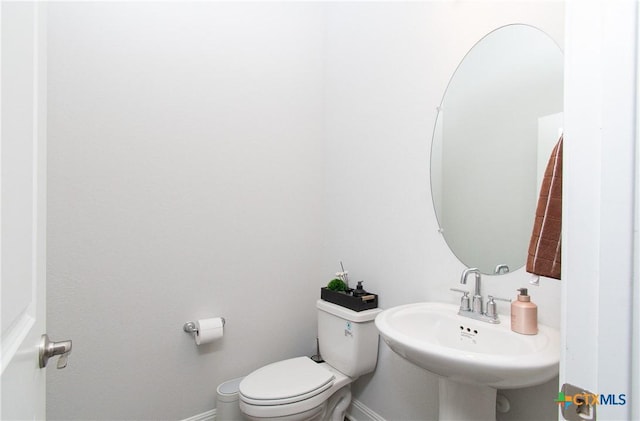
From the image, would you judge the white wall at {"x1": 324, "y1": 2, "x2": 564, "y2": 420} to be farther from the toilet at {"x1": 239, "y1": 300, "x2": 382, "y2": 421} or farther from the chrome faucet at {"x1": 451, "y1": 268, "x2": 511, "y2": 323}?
the toilet at {"x1": 239, "y1": 300, "x2": 382, "y2": 421}

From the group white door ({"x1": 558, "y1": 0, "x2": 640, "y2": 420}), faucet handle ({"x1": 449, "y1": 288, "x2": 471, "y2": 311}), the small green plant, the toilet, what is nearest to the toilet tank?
the toilet

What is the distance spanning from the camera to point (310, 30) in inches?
81.4

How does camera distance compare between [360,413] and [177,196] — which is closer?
[177,196]

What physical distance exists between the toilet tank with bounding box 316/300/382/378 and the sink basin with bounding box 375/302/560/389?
354mm

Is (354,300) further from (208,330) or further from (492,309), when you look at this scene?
(208,330)

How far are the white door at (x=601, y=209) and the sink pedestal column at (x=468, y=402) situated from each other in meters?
0.67

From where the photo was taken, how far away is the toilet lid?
133 cm

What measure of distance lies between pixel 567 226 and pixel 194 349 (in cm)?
171

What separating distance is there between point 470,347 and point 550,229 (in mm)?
525

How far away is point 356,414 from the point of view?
1.77m

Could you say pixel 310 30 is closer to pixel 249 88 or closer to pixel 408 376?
pixel 249 88

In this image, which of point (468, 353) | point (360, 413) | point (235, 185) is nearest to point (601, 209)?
point (468, 353)

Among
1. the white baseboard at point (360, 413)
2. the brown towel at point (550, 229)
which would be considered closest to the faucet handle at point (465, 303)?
the brown towel at point (550, 229)

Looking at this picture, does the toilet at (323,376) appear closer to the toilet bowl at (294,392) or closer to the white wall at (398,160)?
the toilet bowl at (294,392)
